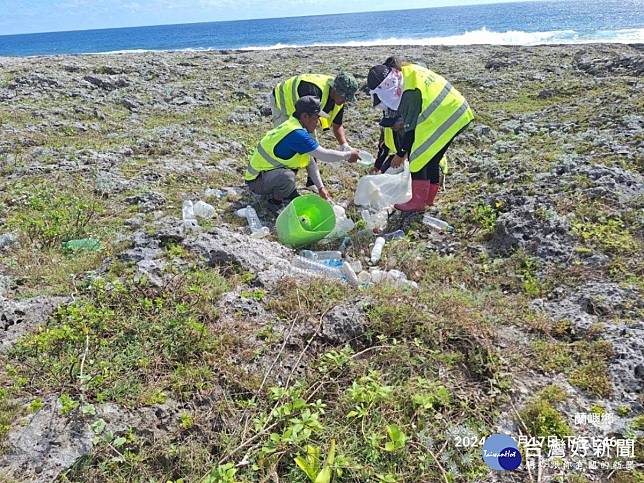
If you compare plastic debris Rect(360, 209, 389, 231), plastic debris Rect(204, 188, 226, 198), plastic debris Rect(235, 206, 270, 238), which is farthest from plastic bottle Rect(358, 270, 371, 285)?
plastic debris Rect(204, 188, 226, 198)

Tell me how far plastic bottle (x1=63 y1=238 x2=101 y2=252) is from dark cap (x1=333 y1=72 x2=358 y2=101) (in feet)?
9.60

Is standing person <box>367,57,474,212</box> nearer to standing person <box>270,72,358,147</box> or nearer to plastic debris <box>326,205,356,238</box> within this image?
standing person <box>270,72,358,147</box>

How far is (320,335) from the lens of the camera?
9.05 ft

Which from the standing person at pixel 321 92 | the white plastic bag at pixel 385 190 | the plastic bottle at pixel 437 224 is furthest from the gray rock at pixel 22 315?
the plastic bottle at pixel 437 224

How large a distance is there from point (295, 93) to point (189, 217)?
2.01 m

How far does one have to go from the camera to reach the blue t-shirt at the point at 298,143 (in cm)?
430

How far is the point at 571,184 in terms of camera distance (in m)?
4.36

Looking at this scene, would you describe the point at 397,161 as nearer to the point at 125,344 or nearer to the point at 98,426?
the point at 125,344

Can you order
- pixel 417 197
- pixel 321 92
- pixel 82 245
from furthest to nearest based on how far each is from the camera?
pixel 321 92, pixel 417 197, pixel 82 245

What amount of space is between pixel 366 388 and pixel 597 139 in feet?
16.0

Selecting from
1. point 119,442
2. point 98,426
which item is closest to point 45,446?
point 98,426

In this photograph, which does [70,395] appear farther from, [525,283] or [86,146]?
[86,146]

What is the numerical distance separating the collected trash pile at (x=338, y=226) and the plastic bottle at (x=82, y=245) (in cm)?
77

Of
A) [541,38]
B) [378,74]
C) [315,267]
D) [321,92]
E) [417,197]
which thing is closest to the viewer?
[315,267]
